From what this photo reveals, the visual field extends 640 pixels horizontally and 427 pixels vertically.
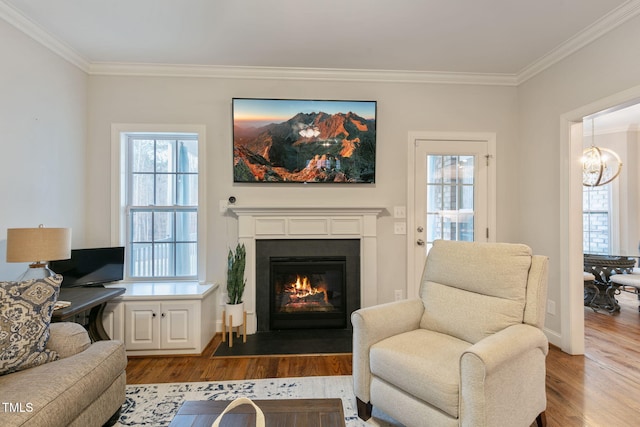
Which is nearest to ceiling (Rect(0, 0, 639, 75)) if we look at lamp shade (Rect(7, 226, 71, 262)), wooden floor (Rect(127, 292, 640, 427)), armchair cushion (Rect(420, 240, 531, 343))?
lamp shade (Rect(7, 226, 71, 262))

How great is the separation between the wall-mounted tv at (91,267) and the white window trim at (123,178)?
0.23 m

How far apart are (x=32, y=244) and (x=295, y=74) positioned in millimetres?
2508

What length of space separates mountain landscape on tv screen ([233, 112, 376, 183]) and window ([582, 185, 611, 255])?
464cm

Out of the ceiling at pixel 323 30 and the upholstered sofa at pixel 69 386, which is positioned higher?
the ceiling at pixel 323 30

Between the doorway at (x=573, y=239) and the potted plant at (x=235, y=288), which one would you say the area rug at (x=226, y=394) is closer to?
the potted plant at (x=235, y=288)

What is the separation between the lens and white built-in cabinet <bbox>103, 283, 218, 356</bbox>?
2461mm

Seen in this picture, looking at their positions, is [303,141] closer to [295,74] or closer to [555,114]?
[295,74]

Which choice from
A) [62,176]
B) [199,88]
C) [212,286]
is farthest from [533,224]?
[62,176]

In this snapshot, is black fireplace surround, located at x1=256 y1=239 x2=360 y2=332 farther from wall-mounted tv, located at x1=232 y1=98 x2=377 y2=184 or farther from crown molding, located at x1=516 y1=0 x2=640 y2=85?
crown molding, located at x1=516 y1=0 x2=640 y2=85

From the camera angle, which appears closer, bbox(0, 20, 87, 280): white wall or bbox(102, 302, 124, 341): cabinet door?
bbox(0, 20, 87, 280): white wall

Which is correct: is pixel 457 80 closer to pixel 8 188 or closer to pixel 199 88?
pixel 199 88

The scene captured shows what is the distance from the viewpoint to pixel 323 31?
232cm

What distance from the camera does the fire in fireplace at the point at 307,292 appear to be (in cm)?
296

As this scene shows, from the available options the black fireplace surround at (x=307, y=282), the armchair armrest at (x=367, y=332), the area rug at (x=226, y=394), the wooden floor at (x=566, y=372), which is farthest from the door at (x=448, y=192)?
the area rug at (x=226, y=394)
